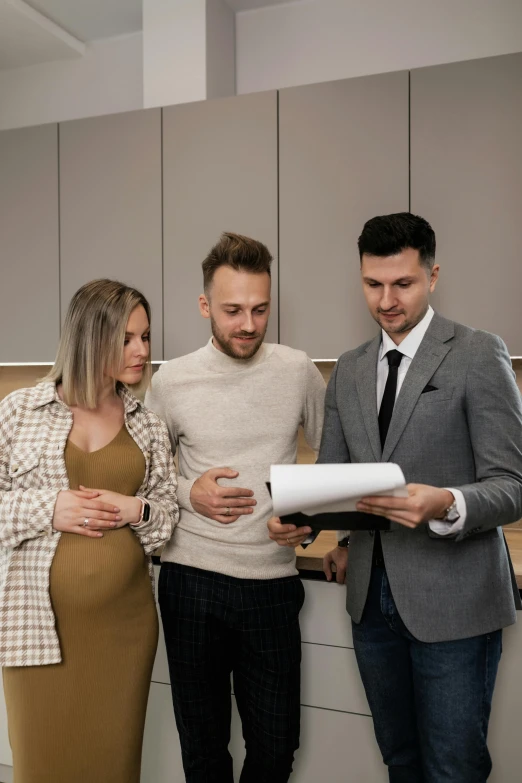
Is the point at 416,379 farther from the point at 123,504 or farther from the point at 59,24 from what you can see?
the point at 59,24

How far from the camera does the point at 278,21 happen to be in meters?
2.89

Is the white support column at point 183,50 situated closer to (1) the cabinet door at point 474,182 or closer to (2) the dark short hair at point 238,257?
(1) the cabinet door at point 474,182

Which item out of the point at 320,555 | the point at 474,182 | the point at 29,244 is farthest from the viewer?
the point at 29,244

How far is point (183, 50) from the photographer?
9.02ft

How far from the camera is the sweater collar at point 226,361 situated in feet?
5.94

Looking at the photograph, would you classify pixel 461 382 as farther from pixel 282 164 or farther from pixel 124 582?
pixel 282 164

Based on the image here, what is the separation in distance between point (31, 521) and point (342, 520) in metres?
0.67

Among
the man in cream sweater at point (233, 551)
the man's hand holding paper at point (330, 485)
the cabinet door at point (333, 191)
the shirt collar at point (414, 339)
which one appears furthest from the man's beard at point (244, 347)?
the cabinet door at point (333, 191)

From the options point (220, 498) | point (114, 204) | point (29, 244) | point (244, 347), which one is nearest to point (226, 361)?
point (244, 347)

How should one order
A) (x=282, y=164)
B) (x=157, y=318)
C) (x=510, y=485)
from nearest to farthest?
(x=510, y=485) → (x=282, y=164) → (x=157, y=318)

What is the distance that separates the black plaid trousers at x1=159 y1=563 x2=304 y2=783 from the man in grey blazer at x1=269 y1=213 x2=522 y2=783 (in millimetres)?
226

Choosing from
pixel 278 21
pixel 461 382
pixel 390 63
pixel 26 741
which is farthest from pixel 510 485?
pixel 278 21

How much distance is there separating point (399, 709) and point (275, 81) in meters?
2.43

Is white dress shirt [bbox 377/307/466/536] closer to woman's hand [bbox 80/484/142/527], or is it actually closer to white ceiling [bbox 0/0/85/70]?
woman's hand [bbox 80/484/142/527]
